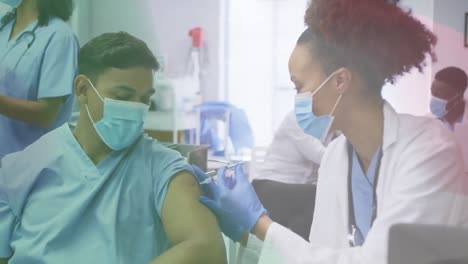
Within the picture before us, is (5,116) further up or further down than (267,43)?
further down

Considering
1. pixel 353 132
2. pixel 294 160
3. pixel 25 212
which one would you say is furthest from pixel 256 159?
pixel 25 212

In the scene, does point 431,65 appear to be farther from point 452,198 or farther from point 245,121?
point 245,121

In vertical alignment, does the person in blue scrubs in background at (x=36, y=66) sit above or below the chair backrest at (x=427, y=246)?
above

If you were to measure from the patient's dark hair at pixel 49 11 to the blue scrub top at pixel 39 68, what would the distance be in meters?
0.01

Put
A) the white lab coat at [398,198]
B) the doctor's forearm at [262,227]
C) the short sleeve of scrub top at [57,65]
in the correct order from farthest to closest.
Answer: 1. the short sleeve of scrub top at [57,65]
2. the doctor's forearm at [262,227]
3. the white lab coat at [398,198]

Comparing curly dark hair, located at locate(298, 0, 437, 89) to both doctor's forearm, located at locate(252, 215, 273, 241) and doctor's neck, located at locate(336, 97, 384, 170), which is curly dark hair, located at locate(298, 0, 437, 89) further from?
doctor's forearm, located at locate(252, 215, 273, 241)

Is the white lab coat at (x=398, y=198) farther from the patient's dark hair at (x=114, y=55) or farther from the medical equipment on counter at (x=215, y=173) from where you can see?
the patient's dark hair at (x=114, y=55)

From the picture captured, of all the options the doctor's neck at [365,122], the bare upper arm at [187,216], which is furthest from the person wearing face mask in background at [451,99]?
the bare upper arm at [187,216]

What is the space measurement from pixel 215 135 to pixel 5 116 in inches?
19.3

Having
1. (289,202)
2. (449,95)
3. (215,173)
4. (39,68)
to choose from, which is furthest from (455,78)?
(39,68)

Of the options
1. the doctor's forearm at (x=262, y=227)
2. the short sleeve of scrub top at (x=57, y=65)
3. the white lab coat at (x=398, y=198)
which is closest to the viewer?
the white lab coat at (x=398, y=198)

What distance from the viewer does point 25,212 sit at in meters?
1.24

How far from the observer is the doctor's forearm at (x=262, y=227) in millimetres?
1081


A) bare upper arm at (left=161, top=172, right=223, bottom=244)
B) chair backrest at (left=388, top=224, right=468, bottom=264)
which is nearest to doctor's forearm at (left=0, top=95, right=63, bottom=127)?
bare upper arm at (left=161, top=172, right=223, bottom=244)
